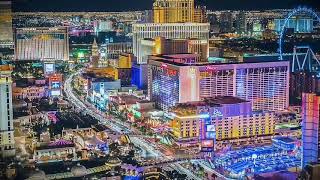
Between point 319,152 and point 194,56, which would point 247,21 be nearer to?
point 194,56

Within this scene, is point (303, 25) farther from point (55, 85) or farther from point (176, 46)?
point (55, 85)

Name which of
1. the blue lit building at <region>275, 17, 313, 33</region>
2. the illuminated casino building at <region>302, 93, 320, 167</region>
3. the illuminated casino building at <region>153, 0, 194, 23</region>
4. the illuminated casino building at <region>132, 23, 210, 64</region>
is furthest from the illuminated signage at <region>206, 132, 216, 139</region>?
the blue lit building at <region>275, 17, 313, 33</region>

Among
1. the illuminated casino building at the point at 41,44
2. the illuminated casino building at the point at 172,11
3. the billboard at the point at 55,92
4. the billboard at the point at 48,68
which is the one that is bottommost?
the billboard at the point at 55,92

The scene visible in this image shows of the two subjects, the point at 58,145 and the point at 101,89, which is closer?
the point at 58,145

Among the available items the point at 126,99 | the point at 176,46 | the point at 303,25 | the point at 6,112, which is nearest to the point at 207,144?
the point at 6,112

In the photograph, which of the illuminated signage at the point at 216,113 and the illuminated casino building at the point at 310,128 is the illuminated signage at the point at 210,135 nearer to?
the illuminated signage at the point at 216,113

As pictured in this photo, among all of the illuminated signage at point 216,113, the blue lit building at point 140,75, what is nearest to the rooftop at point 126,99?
the blue lit building at point 140,75
